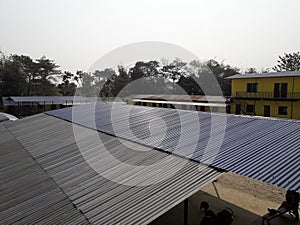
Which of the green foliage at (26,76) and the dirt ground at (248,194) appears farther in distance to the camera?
the green foliage at (26,76)

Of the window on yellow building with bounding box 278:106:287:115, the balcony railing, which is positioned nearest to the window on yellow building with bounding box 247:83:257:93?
the balcony railing

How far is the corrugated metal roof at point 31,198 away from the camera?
449 centimetres

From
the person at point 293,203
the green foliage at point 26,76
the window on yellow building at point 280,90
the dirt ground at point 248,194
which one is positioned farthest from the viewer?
the green foliage at point 26,76

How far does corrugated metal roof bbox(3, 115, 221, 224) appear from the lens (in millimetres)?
4250

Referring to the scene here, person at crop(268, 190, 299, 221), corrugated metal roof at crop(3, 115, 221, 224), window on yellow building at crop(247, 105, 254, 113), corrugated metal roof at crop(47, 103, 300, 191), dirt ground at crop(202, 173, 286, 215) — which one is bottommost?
dirt ground at crop(202, 173, 286, 215)

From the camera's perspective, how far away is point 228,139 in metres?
6.71

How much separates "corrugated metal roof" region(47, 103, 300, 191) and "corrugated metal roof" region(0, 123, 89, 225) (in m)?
2.66

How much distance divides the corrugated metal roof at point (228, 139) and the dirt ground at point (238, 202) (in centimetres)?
215

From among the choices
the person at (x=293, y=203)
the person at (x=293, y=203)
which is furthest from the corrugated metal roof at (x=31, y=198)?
the person at (x=293, y=203)

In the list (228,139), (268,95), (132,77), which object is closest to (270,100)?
(268,95)

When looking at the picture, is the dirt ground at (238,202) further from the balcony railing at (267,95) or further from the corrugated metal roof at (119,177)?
the balcony railing at (267,95)

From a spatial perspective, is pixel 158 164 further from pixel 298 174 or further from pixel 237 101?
pixel 237 101

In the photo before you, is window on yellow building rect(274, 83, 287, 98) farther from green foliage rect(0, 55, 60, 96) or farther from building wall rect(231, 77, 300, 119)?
green foliage rect(0, 55, 60, 96)

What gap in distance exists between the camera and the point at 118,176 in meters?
5.67
